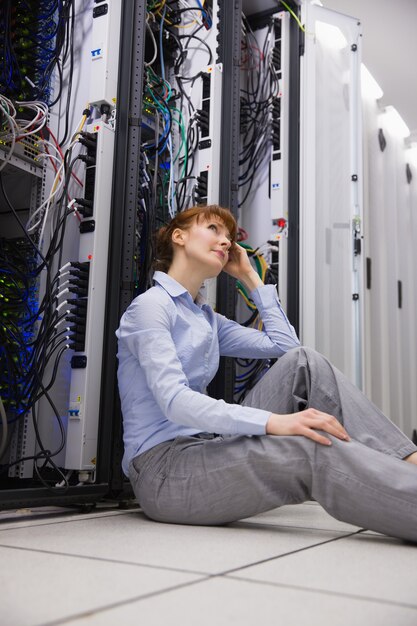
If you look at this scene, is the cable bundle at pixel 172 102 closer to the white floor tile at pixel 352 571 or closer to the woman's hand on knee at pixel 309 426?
the woman's hand on knee at pixel 309 426

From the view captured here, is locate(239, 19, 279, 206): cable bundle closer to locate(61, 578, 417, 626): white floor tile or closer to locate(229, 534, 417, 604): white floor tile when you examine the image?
locate(229, 534, 417, 604): white floor tile

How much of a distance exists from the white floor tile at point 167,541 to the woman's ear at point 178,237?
1.01 m

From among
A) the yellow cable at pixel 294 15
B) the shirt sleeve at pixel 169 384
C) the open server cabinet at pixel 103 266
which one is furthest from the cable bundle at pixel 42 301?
the yellow cable at pixel 294 15

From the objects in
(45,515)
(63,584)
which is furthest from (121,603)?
(45,515)

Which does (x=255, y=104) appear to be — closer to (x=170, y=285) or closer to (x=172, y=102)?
(x=172, y=102)

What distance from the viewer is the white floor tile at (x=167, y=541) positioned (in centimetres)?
129

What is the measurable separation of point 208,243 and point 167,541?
1144 millimetres

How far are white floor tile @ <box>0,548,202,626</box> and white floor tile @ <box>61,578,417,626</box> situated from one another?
6cm

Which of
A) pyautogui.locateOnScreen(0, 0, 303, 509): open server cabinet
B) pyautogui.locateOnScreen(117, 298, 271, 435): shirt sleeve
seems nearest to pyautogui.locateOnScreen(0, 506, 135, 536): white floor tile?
pyautogui.locateOnScreen(0, 0, 303, 509): open server cabinet

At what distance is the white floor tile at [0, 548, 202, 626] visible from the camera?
2.97ft

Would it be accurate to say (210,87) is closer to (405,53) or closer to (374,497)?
(405,53)

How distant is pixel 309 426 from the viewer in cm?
164

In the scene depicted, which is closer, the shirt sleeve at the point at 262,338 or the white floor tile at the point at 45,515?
the white floor tile at the point at 45,515

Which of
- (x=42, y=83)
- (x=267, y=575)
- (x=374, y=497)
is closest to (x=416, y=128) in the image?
(x=42, y=83)
